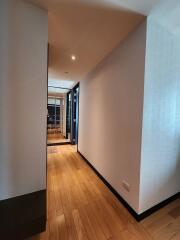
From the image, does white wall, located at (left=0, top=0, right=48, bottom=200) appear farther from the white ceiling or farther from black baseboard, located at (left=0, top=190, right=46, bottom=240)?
the white ceiling

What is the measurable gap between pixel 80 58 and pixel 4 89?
5.56 ft

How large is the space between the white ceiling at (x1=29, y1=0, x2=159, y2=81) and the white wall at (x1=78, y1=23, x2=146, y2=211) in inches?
6.5

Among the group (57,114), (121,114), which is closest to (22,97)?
(121,114)

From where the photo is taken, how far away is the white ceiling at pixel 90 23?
1.21 meters

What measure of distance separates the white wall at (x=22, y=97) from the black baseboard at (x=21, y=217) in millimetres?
95

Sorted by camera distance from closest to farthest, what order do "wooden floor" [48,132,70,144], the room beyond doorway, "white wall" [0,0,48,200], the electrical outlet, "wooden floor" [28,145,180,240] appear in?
1. "white wall" [0,0,48,200]
2. "wooden floor" [28,145,180,240]
3. the electrical outlet
4. "wooden floor" [48,132,70,144]
5. the room beyond doorway

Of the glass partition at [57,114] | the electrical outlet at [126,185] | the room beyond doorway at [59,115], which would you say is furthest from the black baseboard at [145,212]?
the glass partition at [57,114]

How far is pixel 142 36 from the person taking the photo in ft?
4.66

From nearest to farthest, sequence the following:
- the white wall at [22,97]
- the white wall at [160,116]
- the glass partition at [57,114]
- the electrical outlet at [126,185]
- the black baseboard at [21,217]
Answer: the black baseboard at [21,217] < the white wall at [22,97] < the white wall at [160,116] < the electrical outlet at [126,185] < the glass partition at [57,114]

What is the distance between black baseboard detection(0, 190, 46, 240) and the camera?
3.17ft

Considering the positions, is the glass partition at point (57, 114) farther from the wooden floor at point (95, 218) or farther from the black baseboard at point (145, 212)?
the black baseboard at point (145, 212)

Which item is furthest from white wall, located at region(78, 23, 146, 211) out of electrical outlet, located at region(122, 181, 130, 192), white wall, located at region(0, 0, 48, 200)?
white wall, located at region(0, 0, 48, 200)

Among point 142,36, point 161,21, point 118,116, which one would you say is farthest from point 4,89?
point 161,21

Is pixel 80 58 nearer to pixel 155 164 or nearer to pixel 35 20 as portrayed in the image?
pixel 35 20
